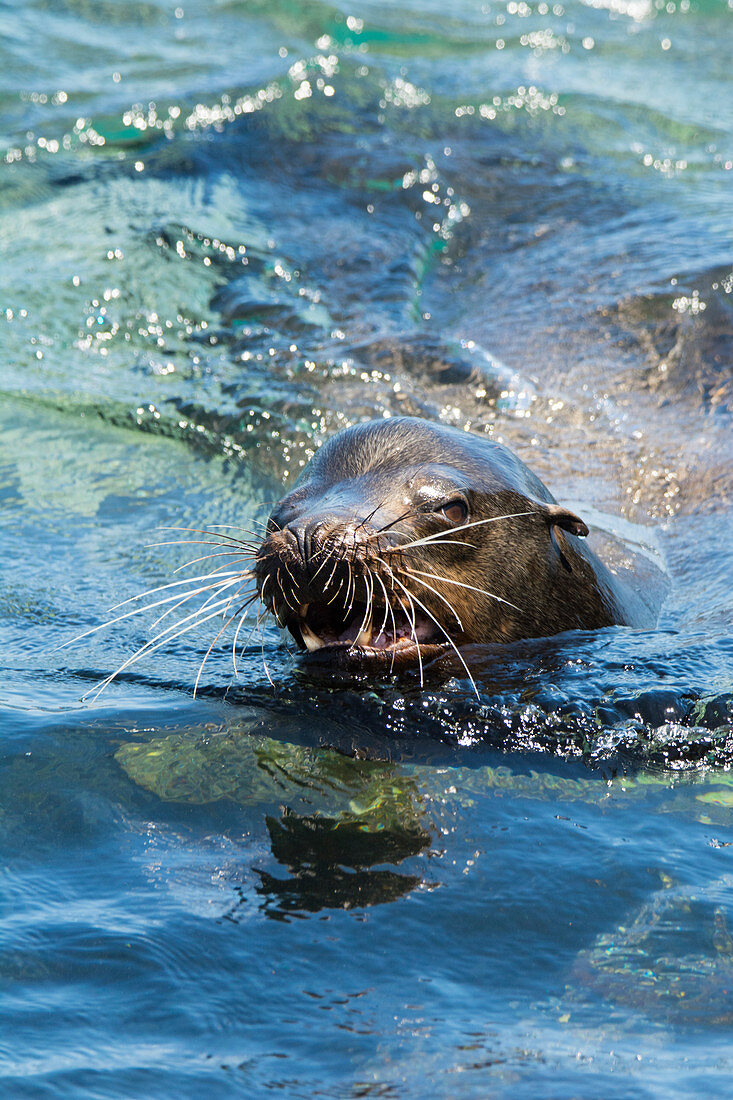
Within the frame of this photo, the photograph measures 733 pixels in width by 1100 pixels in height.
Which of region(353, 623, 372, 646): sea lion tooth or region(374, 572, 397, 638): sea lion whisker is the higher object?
region(374, 572, 397, 638): sea lion whisker

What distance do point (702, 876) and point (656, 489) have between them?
3.25 meters

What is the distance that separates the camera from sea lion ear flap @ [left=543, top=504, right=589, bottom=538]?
168 inches

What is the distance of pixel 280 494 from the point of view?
19.8 ft

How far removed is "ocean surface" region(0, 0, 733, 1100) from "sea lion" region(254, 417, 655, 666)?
0.14 m

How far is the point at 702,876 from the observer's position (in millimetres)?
3111

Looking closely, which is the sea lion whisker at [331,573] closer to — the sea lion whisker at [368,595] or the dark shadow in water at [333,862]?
the sea lion whisker at [368,595]

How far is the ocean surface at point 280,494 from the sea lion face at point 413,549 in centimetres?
16

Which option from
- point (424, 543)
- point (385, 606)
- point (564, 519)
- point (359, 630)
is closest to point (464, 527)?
point (424, 543)

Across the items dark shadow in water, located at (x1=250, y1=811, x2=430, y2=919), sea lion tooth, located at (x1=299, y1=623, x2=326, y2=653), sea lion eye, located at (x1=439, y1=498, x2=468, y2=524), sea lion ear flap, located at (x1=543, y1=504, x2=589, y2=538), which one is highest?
sea lion eye, located at (x1=439, y1=498, x2=468, y2=524)

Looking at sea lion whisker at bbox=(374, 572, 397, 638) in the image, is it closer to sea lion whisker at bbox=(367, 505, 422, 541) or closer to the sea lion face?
the sea lion face

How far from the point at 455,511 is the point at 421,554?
0.80 ft

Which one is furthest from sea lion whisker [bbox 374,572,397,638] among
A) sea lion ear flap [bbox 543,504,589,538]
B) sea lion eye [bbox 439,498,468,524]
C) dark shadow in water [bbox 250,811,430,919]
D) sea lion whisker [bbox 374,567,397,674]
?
sea lion ear flap [bbox 543,504,589,538]

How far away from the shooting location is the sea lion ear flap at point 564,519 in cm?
428

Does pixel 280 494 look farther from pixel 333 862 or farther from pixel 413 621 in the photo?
pixel 333 862
